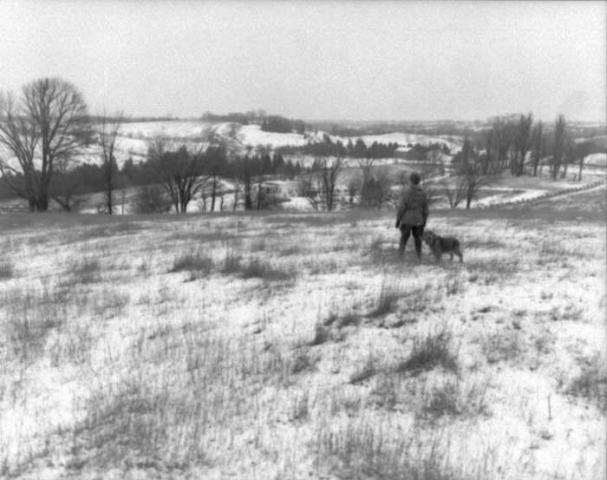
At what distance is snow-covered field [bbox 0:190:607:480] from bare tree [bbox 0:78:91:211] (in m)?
35.3

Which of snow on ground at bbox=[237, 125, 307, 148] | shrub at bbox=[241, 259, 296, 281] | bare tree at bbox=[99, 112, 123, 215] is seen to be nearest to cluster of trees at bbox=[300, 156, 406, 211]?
bare tree at bbox=[99, 112, 123, 215]

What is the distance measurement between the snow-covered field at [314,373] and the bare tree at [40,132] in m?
35.3

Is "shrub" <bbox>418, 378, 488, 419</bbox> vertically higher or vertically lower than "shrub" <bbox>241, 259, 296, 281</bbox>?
lower

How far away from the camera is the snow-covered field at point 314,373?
10.5ft

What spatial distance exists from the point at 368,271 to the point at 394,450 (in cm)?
420

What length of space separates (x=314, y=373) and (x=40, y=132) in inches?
1649

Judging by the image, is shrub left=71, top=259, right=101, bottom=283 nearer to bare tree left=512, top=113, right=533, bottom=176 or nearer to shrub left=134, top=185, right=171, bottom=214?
shrub left=134, top=185, right=171, bottom=214

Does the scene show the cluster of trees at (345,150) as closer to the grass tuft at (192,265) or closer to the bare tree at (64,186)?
the bare tree at (64,186)

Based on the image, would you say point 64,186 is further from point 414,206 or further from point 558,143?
point 558,143

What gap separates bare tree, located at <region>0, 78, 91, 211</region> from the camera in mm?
35875

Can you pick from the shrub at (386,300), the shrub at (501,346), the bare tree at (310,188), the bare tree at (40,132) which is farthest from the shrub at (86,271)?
the bare tree at (310,188)

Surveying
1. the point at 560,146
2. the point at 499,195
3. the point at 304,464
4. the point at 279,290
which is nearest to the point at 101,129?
the point at 279,290

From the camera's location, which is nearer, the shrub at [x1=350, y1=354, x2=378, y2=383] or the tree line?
the shrub at [x1=350, y1=354, x2=378, y2=383]

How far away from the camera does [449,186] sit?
65.2 metres
